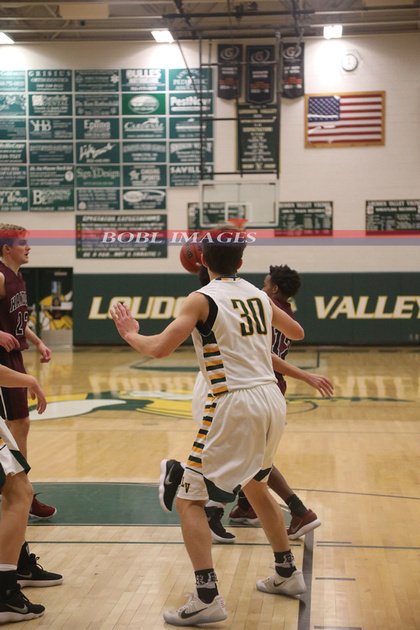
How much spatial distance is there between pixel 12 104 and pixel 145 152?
3.39 meters

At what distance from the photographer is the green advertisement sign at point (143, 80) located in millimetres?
17562

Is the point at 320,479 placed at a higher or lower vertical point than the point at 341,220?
lower

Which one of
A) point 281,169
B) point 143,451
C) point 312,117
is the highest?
point 312,117

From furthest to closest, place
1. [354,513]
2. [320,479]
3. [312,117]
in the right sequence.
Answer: [312,117], [320,479], [354,513]

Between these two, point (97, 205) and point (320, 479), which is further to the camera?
Result: point (97, 205)

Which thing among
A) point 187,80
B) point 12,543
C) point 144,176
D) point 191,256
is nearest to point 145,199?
point 144,176

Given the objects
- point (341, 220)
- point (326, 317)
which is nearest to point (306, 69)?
point (341, 220)

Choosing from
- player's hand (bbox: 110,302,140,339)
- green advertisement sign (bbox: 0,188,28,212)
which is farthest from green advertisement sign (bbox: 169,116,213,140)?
player's hand (bbox: 110,302,140,339)

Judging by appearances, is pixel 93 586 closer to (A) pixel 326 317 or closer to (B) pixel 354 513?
(B) pixel 354 513

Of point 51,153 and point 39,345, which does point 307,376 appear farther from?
point 51,153

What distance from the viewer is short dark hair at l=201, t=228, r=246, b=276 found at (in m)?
3.58

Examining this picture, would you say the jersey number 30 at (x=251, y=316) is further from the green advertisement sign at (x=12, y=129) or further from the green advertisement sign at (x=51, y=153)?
the green advertisement sign at (x=12, y=129)

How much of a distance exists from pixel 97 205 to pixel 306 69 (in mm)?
5784

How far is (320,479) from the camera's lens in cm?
604
